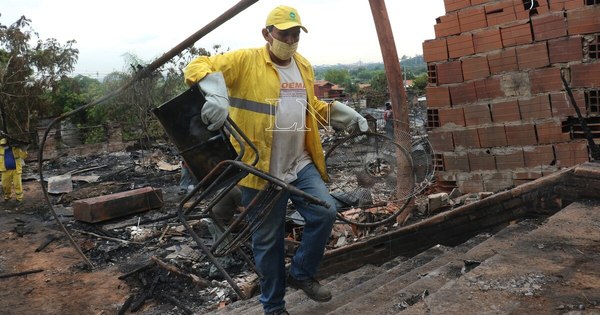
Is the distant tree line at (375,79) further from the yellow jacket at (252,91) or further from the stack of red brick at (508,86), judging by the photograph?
the yellow jacket at (252,91)

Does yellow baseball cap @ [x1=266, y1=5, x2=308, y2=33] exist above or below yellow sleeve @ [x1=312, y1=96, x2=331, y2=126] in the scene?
above

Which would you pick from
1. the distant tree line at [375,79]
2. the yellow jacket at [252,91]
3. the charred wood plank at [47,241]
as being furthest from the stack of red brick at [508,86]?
the charred wood plank at [47,241]

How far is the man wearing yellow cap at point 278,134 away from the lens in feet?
10.0

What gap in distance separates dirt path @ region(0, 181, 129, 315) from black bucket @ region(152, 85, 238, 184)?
3356 mm

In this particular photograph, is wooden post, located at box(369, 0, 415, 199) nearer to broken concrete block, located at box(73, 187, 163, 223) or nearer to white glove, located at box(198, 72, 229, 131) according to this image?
white glove, located at box(198, 72, 229, 131)

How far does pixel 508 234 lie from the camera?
3721 millimetres

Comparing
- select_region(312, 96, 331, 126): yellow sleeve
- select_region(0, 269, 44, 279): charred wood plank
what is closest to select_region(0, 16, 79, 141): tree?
select_region(0, 269, 44, 279): charred wood plank

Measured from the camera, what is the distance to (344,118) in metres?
3.49

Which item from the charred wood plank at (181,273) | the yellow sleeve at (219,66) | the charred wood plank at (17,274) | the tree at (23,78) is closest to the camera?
the yellow sleeve at (219,66)

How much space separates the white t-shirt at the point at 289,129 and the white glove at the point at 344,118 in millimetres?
343

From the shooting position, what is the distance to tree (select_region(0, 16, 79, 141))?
784 inches

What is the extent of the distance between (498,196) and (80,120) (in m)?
27.2

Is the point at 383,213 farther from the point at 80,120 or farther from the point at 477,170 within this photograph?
the point at 80,120

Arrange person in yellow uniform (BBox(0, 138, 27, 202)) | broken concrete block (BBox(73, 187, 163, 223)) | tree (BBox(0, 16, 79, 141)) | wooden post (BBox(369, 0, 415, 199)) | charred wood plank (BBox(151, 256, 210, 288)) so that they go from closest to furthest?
1. wooden post (BBox(369, 0, 415, 199))
2. charred wood plank (BBox(151, 256, 210, 288))
3. broken concrete block (BBox(73, 187, 163, 223))
4. person in yellow uniform (BBox(0, 138, 27, 202))
5. tree (BBox(0, 16, 79, 141))
